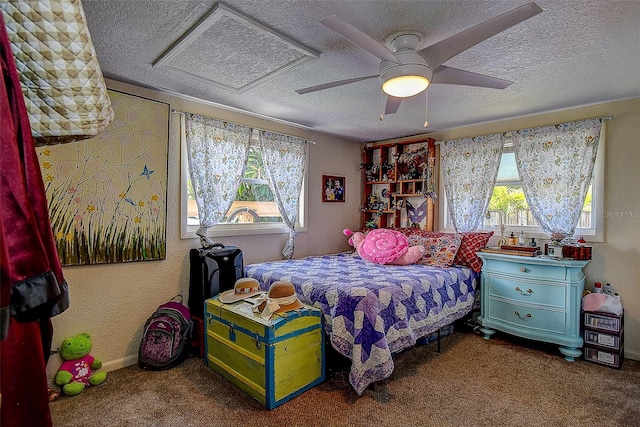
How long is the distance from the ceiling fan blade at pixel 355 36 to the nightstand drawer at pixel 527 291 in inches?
99.5

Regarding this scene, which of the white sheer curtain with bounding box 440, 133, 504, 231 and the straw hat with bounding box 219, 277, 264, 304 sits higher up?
the white sheer curtain with bounding box 440, 133, 504, 231

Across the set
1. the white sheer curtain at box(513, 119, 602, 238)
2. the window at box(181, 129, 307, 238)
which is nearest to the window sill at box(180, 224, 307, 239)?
the window at box(181, 129, 307, 238)

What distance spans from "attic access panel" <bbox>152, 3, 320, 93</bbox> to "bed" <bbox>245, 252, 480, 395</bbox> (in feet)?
5.49

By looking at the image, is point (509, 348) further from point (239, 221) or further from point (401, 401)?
point (239, 221)

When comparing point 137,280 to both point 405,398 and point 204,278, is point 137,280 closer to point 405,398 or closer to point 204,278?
point 204,278

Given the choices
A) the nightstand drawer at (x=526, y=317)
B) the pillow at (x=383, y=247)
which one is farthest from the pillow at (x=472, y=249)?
the pillow at (x=383, y=247)

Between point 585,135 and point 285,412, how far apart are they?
3.56 metres

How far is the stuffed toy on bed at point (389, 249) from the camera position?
3.44 metres

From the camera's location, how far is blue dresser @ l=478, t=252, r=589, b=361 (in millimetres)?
2859

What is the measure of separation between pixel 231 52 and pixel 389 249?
2.38m

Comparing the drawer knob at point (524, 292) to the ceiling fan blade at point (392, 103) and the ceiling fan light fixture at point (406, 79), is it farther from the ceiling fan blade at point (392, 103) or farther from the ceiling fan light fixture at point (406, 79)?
the ceiling fan light fixture at point (406, 79)

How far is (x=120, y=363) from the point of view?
2.68 meters

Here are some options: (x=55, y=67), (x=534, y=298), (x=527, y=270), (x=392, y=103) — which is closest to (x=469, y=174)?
(x=527, y=270)

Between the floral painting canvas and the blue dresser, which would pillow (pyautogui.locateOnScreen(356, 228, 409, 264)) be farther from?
the floral painting canvas
